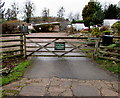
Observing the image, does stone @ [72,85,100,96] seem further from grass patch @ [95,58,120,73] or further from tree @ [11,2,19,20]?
tree @ [11,2,19,20]

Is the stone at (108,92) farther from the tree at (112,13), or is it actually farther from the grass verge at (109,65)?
the tree at (112,13)

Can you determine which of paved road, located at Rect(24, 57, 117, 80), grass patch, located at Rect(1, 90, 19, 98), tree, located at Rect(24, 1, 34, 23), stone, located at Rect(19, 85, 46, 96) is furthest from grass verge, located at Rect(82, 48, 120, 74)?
tree, located at Rect(24, 1, 34, 23)

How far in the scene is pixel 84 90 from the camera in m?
3.58

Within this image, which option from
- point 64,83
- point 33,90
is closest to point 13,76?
A: point 33,90

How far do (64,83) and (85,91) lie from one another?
2.29ft

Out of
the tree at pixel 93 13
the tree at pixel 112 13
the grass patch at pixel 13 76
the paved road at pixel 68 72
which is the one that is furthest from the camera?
the tree at pixel 112 13

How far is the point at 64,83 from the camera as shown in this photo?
400cm

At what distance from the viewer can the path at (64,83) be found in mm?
3443

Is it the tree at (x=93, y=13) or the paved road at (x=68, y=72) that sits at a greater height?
the tree at (x=93, y=13)

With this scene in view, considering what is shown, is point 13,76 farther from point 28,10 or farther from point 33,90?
A: point 28,10

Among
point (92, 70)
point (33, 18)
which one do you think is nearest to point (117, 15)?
point (33, 18)

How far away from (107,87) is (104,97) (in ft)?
2.00

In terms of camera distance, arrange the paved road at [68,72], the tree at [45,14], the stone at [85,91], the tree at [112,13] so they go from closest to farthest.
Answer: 1. the stone at [85,91]
2. the paved road at [68,72]
3. the tree at [112,13]
4. the tree at [45,14]

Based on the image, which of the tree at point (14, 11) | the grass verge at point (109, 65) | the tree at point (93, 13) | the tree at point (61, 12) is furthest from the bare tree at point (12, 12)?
the grass verge at point (109, 65)
